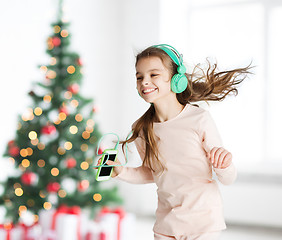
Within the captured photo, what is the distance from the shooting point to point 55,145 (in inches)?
124

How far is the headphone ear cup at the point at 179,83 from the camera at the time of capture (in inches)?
54.7

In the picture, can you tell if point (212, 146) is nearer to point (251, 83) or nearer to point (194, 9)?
point (251, 83)

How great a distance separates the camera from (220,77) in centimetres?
148

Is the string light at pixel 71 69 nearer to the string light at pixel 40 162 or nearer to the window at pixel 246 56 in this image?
the string light at pixel 40 162

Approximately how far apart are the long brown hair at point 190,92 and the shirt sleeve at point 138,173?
0.04 m

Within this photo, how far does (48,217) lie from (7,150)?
58cm

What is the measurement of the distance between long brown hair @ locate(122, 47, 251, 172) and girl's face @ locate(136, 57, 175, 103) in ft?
0.10

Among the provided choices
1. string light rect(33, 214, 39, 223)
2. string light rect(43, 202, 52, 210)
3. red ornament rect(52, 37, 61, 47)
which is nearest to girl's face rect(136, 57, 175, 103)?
red ornament rect(52, 37, 61, 47)

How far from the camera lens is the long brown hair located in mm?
1399

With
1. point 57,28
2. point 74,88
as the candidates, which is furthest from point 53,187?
point 57,28

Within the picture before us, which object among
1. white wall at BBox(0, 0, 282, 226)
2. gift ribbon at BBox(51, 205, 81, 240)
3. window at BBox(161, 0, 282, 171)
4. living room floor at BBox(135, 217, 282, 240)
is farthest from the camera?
window at BBox(161, 0, 282, 171)

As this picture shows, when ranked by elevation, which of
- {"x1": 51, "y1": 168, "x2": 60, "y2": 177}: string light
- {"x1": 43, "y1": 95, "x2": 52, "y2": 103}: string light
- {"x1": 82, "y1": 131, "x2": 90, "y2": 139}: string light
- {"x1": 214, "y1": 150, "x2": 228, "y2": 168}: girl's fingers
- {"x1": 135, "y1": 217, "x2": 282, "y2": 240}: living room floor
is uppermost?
{"x1": 43, "y1": 95, "x2": 52, "y2": 103}: string light

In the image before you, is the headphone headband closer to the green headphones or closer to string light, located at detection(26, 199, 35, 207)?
the green headphones

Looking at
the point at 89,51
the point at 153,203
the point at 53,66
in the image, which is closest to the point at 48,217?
the point at 53,66
